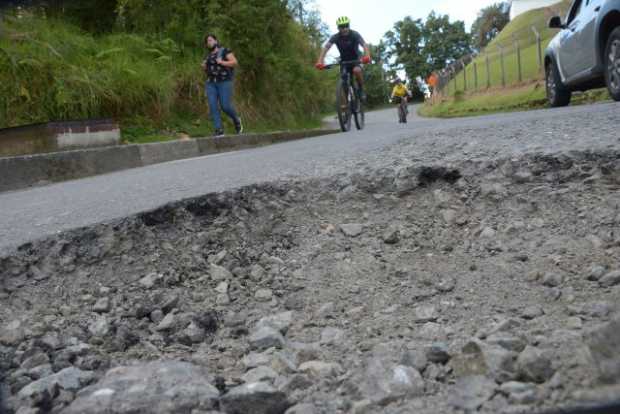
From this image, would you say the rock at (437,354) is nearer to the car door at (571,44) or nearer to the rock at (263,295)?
the rock at (263,295)

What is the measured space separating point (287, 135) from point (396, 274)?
27.9 feet

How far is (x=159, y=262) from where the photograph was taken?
246cm

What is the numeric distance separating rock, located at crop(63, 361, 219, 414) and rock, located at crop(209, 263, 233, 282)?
681mm

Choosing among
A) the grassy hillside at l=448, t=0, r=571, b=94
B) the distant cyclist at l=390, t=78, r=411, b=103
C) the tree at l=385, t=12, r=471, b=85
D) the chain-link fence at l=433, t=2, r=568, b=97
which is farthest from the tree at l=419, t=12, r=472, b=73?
the distant cyclist at l=390, t=78, r=411, b=103

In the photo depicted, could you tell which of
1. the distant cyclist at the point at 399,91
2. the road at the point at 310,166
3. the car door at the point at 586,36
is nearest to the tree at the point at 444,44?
the distant cyclist at the point at 399,91

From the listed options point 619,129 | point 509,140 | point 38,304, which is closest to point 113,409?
point 38,304

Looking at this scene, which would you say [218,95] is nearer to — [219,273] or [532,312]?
[219,273]

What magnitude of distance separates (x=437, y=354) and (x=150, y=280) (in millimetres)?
1274

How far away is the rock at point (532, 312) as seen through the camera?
70.8 inches

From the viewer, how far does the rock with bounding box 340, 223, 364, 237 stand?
261 cm

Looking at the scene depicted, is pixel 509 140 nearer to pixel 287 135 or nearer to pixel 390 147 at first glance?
pixel 390 147

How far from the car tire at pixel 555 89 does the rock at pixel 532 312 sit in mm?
7190

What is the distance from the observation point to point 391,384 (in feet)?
4.88

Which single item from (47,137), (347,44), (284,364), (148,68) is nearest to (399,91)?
(347,44)
